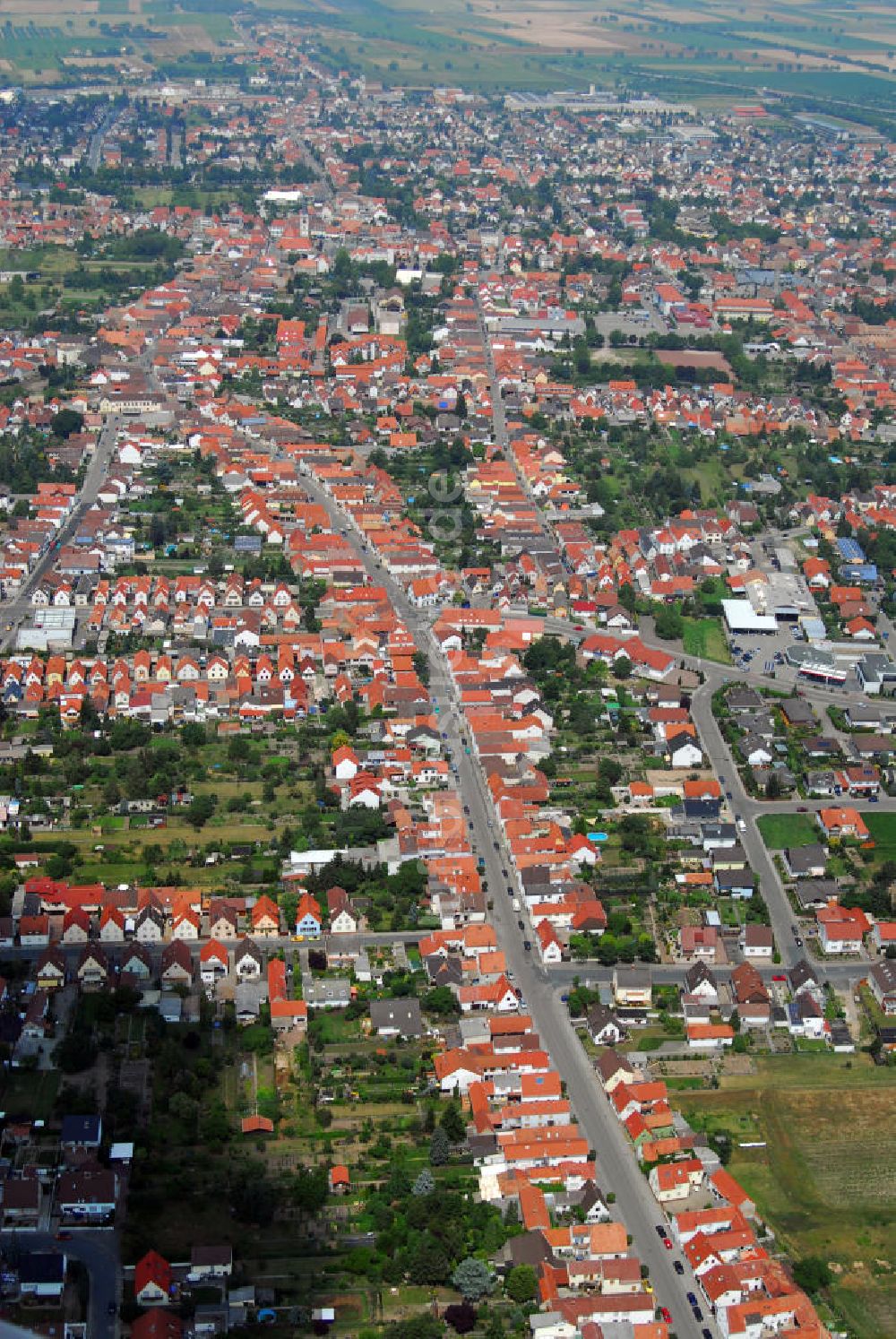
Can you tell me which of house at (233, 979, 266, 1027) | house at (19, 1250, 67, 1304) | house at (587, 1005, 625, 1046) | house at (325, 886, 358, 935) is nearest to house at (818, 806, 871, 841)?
house at (587, 1005, 625, 1046)

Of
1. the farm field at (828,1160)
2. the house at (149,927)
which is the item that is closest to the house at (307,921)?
the house at (149,927)

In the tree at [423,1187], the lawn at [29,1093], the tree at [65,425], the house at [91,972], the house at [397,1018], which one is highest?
the tree at [423,1187]

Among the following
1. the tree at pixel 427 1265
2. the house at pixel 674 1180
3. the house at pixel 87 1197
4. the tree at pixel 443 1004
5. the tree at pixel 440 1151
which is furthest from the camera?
the tree at pixel 443 1004

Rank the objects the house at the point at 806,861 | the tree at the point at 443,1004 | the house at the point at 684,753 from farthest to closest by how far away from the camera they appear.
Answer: the house at the point at 684,753
the house at the point at 806,861
the tree at the point at 443,1004

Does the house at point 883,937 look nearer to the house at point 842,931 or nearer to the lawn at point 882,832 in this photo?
the house at point 842,931

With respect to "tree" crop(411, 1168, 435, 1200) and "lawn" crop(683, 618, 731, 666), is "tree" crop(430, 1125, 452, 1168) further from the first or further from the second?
"lawn" crop(683, 618, 731, 666)

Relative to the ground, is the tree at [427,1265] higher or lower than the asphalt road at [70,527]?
higher

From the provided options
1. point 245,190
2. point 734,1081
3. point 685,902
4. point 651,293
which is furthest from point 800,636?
point 245,190

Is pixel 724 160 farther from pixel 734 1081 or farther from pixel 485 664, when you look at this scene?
pixel 734 1081
